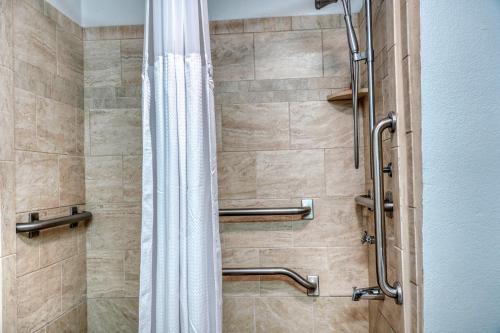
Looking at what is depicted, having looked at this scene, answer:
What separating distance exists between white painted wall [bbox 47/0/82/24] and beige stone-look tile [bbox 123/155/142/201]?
731mm

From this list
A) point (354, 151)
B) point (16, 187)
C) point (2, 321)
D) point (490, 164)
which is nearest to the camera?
point (490, 164)

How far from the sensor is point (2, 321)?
1.15 meters

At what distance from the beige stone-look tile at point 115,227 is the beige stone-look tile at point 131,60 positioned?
0.63 meters

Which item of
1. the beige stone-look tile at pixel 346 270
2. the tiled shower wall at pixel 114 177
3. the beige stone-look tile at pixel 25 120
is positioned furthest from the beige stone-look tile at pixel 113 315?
the beige stone-look tile at pixel 346 270

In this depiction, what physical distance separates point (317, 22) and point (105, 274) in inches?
64.3

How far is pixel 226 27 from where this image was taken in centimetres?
168

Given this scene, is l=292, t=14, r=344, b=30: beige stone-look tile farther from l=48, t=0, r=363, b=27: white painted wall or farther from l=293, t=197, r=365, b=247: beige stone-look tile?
l=293, t=197, r=365, b=247: beige stone-look tile

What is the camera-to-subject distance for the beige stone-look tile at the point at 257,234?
5.37 ft

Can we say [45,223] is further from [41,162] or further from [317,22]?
[317,22]

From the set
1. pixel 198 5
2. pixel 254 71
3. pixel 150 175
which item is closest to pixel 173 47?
pixel 198 5

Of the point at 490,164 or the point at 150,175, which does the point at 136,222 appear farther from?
the point at 490,164

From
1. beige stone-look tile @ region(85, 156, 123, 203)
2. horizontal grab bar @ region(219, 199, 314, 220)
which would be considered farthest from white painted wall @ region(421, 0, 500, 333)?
beige stone-look tile @ region(85, 156, 123, 203)

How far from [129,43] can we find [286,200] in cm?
111

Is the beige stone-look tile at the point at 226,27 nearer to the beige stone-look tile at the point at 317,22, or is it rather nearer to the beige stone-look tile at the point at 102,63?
the beige stone-look tile at the point at 317,22
